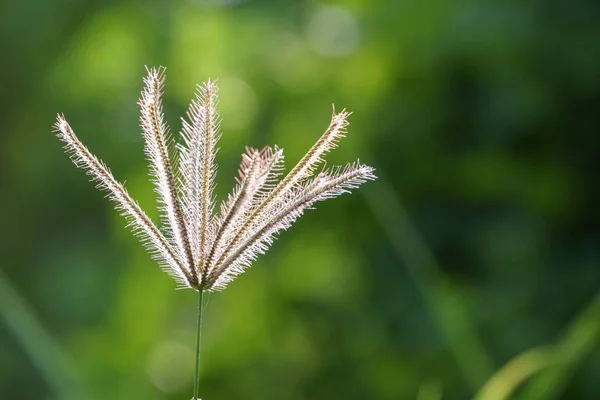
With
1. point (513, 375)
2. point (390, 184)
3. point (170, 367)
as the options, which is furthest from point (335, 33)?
point (513, 375)

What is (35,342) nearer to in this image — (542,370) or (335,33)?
(542,370)

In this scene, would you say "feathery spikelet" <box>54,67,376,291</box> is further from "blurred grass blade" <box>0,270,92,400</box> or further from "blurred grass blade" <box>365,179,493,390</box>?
"blurred grass blade" <box>365,179,493,390</box>

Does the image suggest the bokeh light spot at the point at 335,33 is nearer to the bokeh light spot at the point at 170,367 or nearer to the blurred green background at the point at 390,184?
the blurred green background at the point at 390,184

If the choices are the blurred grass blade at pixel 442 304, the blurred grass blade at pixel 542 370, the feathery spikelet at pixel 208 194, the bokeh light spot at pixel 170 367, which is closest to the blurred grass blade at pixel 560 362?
the blurred grass blade at pixel 542 370

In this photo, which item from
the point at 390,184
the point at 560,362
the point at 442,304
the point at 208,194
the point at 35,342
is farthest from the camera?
the point at 390,184

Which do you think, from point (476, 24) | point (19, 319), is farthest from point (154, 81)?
point (476, 24)

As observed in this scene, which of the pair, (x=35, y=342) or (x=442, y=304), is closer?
(x=35, y=342)
